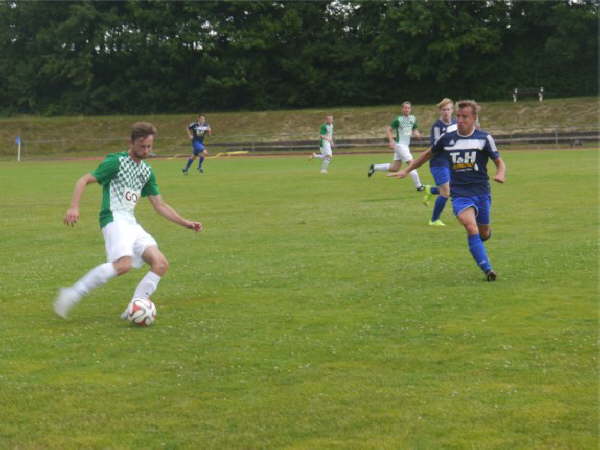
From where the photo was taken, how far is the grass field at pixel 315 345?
5.21 m

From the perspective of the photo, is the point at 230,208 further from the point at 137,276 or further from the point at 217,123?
the point at 217,123

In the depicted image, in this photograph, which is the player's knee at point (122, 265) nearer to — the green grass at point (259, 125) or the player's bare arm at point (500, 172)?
the player's bare arm at point (500, 172)

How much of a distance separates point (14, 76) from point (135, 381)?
73601mm

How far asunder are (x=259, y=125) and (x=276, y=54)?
40.3ft

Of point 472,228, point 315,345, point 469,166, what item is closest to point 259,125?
point 469,166

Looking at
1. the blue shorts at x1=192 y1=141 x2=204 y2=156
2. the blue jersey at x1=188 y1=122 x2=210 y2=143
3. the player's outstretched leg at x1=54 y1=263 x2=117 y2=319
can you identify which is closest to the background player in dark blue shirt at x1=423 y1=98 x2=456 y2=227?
the player's outstretched leg at x1=54 y1=263 x2=117 y2=319

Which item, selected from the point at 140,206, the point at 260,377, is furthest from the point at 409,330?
the point at 140,206

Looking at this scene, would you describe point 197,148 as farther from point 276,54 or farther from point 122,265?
point 276,54

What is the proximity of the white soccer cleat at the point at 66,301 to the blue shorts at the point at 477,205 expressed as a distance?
4.30 m

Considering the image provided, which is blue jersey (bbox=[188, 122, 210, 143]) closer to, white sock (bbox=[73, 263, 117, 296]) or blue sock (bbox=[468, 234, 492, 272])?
blue sock (bbox=[468, 234, 492, 272])

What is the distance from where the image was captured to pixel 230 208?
1973 centimetres

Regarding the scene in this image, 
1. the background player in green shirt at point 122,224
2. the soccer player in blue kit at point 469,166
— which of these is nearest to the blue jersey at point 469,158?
the soccer player in blue kit at point 469,166

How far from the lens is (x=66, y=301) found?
320 inches

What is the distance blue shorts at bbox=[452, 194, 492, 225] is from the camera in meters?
10.3
